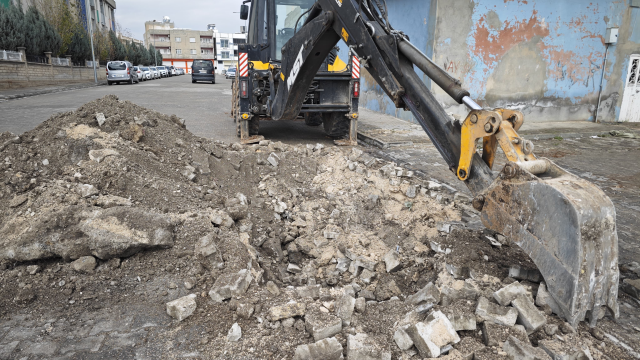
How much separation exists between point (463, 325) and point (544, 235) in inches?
30.0

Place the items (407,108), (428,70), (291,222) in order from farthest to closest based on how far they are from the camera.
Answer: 1. (291,222)
2. (407,108)
3. (428,70)

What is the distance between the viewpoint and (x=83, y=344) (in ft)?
8.54

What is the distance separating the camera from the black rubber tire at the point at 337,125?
870 centimetres

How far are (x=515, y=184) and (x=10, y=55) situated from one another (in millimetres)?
29031

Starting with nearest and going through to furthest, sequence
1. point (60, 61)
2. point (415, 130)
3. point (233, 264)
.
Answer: point (233, 264) → point (415, 130) → point (60, 61)

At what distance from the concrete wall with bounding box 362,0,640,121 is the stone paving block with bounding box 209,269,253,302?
855 centimetres

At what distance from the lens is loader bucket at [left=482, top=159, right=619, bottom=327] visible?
8.01 feet

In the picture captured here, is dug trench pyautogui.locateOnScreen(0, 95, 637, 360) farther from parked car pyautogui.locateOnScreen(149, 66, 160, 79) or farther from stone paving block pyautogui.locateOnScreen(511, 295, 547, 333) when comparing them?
parked car pyautogui.locateOnScreen(149, 66, 160, 79)

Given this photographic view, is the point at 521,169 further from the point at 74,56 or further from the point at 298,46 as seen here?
the point at 74,56

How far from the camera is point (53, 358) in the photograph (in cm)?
249

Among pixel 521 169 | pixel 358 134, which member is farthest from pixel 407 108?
pixel 358 134

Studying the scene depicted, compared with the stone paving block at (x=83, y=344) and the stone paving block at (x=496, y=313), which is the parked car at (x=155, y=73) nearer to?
the stone paving block at (x=83, y=344)

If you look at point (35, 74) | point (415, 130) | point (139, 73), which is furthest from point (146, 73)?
point (415, 130)

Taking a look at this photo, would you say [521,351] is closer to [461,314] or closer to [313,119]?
[461,314]
